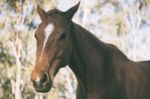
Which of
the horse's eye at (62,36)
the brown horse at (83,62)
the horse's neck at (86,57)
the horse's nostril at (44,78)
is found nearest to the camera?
the horse's nostril at (44,78)

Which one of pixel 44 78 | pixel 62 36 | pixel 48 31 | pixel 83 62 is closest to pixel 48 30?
pixel 48 31

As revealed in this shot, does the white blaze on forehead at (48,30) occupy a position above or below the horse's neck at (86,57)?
above

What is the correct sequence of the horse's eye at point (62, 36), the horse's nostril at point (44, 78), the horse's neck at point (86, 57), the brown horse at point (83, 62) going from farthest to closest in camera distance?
1. the horse's neck at point (86, 57)
2. the horse's eye at point (62, 36)
3. the brown horse at point (83, 62)
4. the horse's nostril at point (44, 78)

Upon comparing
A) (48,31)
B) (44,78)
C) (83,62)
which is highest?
(48,31)

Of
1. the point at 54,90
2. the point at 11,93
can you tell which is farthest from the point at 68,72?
the point at 11,93

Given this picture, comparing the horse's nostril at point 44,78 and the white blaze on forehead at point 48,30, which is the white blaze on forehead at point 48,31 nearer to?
the white blaze on forehead at point 48,30

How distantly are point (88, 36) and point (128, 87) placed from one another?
967 mm

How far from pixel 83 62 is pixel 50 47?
0.96 metres

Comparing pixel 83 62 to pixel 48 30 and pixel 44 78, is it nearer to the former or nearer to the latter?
pixel 48 30

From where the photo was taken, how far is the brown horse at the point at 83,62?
512cm

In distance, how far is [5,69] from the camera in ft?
108

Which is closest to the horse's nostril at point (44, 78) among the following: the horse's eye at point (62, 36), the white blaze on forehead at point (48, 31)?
the white blaze on forehead at point (48, 31)

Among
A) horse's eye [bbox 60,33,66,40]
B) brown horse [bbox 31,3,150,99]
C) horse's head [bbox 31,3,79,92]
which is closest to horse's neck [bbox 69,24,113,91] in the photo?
brown horse [bbox 31,3,150,99]

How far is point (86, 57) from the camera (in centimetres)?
601
